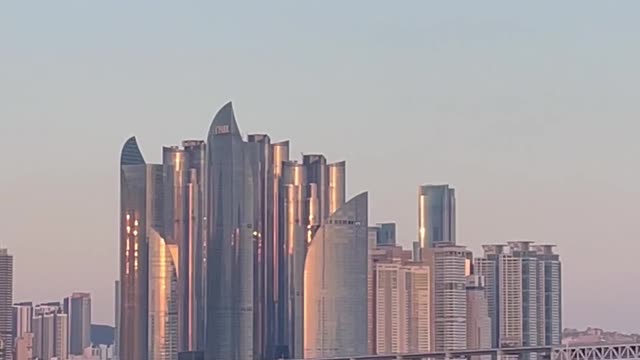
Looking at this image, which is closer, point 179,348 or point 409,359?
point 409,359

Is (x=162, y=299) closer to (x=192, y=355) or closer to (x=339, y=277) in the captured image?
(x=192, y=355)

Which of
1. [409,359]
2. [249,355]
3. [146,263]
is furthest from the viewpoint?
[146,263]

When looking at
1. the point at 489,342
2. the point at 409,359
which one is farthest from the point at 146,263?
the point at 409,359

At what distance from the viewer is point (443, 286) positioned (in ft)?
461

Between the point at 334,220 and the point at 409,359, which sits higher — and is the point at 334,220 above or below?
above

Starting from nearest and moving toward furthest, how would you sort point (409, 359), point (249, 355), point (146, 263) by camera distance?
point (409, 359), point (249, 355), point (146, 263)

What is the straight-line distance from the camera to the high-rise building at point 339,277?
133250 millimetres

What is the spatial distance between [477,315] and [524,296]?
6400 millimetres

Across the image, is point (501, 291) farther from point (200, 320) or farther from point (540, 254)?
point (200, 320)

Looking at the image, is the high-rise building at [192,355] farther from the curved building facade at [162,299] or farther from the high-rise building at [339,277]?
the high-rise building at [339,277]

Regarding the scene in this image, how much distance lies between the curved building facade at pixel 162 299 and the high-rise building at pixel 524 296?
19.2 meters

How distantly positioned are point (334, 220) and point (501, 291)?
523 inches

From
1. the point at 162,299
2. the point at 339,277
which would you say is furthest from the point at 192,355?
the point at 339,277

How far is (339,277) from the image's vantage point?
13738 cm
